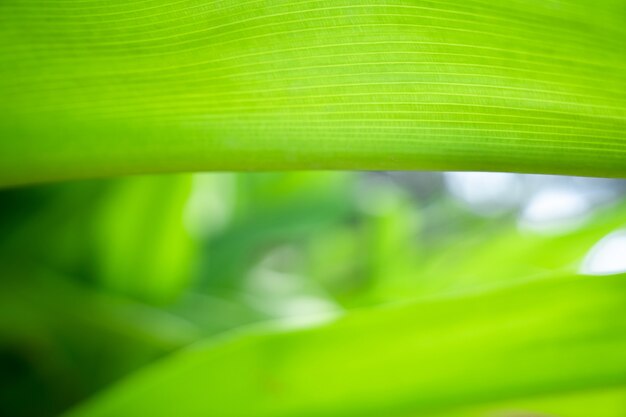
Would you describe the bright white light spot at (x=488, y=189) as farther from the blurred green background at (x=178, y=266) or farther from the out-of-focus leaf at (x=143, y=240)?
the out-of-focus leaf at (x=143, y=240)

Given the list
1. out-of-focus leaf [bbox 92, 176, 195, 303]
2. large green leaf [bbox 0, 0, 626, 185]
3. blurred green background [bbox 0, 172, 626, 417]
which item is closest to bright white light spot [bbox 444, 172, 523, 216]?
blurred green background [bbox 0, 172, 626, 417]

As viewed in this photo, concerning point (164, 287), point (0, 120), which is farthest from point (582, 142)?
point (164, 287)

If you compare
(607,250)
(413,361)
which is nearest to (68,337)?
(413,361)

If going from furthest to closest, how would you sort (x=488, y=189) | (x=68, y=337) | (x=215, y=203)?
(x=488, y=189), (x=215, y=203), (x=68, y=337)

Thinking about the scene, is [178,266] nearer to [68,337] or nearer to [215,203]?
[68,337]

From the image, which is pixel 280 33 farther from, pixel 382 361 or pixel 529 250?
pixel 529 250

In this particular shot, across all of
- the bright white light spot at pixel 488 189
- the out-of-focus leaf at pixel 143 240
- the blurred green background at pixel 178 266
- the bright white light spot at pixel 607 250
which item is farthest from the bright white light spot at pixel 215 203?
the bright white light spot at pixel 488 189
